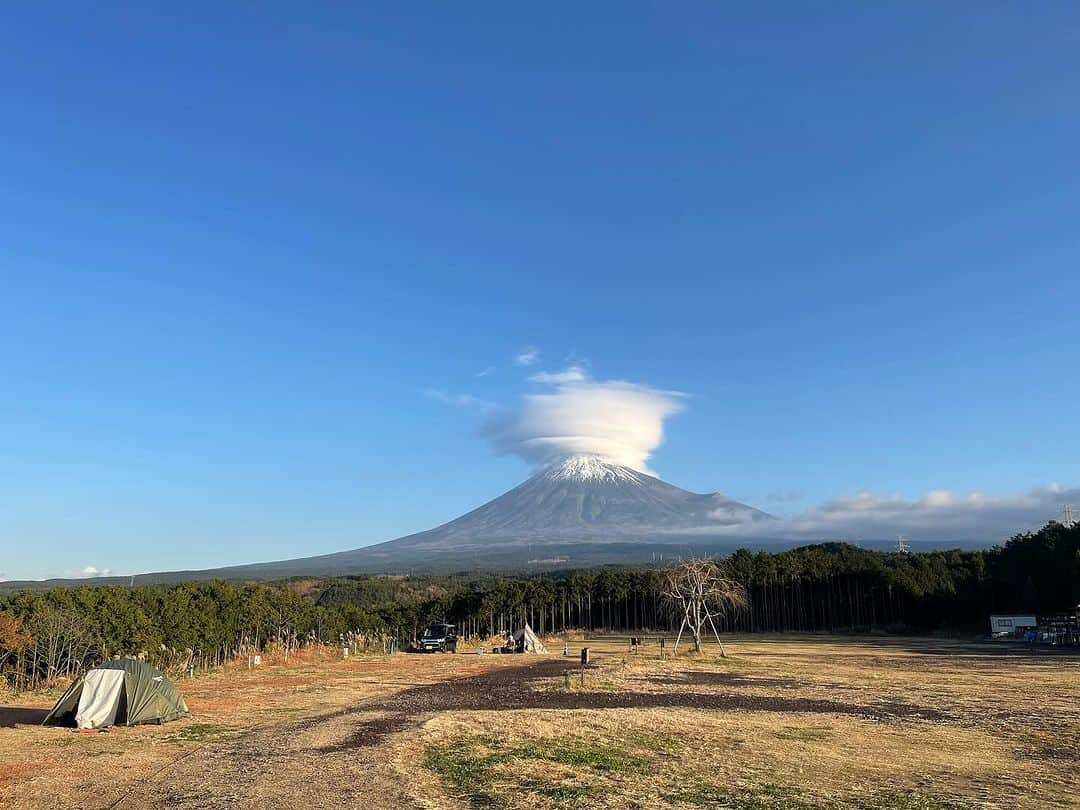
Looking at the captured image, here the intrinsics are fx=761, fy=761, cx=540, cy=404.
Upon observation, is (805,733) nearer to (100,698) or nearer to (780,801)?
(780,801)

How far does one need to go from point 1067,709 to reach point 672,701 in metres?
10.7

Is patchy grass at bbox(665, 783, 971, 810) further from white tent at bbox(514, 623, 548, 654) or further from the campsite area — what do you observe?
white tent at bbox(514, 623, 548, 654)

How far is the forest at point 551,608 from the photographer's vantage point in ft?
130

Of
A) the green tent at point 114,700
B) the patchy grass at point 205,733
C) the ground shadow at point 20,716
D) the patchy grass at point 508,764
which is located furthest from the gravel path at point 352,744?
the ground shadow at point 20,716

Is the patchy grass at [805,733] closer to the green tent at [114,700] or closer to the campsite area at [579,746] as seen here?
the campsite area at [579,746]

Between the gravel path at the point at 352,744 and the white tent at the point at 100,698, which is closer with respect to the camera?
the gravel path at the point at 352,744

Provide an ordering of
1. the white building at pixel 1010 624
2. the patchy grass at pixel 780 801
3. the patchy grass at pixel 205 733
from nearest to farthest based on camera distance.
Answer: the patchy grass at pixel 780 801 < the patchy grass at pixel 205 733 < the white building at pixel 1010 624

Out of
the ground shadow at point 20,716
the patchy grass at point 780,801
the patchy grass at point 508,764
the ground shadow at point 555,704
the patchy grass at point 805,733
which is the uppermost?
the patchy grass at point 780,801

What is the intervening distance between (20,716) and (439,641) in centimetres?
3431

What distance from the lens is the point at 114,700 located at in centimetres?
1928

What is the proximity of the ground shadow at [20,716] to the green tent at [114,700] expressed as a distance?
2.63ft

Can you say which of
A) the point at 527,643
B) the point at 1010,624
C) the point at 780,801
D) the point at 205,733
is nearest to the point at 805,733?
the point at 780,801

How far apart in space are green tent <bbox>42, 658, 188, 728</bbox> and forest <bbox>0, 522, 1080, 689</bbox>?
14677 mm

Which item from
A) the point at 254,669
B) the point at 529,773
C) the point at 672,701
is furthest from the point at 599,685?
the point at 254,669
